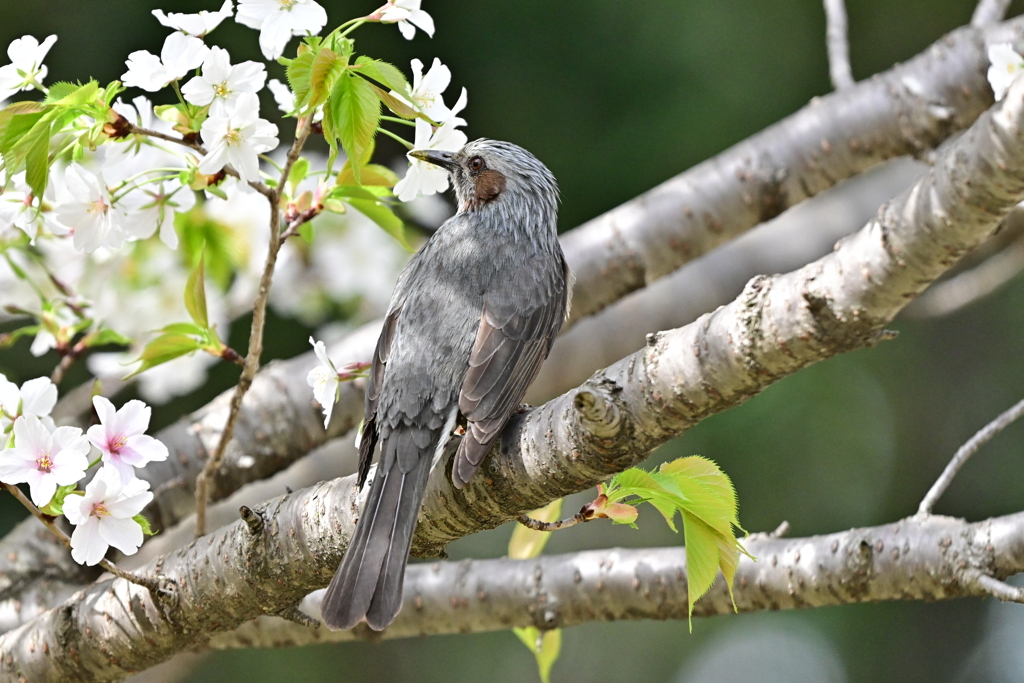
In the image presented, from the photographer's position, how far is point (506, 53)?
5.30 meters

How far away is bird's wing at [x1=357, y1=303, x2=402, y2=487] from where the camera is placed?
75.3 inches

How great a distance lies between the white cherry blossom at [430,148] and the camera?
71.9 inches

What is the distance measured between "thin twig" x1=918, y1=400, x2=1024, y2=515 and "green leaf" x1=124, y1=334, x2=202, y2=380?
1479 millimetres

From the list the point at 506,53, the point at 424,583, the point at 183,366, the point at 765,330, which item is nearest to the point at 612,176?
the point at 506,53

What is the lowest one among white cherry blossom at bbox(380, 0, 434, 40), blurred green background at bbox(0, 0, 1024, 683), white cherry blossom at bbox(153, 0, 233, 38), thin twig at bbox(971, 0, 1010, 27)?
blurred green background at bbox(0, 0, 1024, 683)

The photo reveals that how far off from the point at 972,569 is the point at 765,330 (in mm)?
829

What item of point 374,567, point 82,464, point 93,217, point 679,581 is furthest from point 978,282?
point 82,464

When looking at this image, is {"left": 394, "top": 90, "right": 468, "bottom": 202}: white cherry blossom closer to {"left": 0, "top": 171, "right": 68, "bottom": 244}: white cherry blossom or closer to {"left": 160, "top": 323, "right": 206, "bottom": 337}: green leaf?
{"left": 160, "top": 323, "right": 206, "bottom": 337}: green leaf

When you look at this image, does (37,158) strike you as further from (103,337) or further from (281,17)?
(103,337)

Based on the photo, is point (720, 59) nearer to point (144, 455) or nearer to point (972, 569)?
point (972, 569)

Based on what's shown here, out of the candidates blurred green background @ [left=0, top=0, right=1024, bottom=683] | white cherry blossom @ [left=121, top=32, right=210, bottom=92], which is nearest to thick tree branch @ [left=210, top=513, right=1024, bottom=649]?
white cherry blossom @ [left=121, top=32, right=210, bottom=92]

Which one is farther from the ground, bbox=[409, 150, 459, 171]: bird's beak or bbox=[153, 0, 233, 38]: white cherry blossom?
bbox=[153, 0, 233, 38]: white cherry blossom

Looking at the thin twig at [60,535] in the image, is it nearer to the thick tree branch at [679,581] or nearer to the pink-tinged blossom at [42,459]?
the pink-tinged blossom at [42,459]

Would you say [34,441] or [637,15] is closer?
Answer: [34,441]
